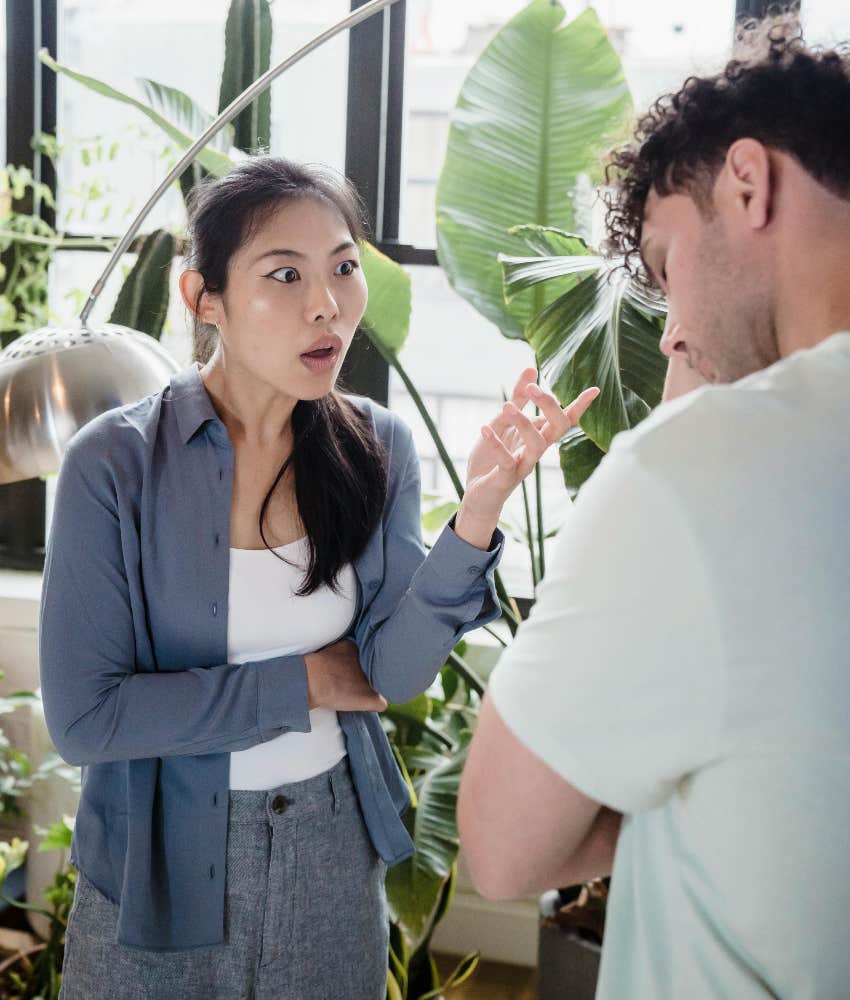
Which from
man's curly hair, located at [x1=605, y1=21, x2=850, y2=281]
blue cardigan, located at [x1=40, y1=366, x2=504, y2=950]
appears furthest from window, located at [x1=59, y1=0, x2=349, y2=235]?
man's curly hair, located at [x1=605, y1=21, x2=850, y2=281]

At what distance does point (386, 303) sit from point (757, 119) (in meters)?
1.18

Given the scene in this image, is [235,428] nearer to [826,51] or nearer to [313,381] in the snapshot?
[313,381]

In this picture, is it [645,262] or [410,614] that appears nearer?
[645,262]

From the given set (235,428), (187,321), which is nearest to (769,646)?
(235,428)

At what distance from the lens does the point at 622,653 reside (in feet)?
2.14

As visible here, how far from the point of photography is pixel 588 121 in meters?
1.94

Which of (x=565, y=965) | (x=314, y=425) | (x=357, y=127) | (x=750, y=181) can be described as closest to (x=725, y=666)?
(x=750, y=181)

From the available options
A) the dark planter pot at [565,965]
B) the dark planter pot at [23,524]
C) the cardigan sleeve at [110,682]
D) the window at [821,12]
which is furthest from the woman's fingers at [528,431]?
the dark planter pot at [23,524]

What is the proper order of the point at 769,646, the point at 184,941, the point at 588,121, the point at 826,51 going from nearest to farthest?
the point at 769,646 < the point at 826,51 < the point at 184,941 < the point at 588,121

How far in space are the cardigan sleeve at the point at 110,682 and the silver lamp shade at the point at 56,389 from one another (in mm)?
110

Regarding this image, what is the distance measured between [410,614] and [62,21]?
88.9 inches

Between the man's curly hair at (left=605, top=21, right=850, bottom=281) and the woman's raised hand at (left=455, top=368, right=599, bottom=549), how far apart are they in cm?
37

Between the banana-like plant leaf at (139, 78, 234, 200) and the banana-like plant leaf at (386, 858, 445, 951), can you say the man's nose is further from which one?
the banana-like plant leaf at (139, 78, 234, 200)

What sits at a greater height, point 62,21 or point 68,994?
point 62,21
